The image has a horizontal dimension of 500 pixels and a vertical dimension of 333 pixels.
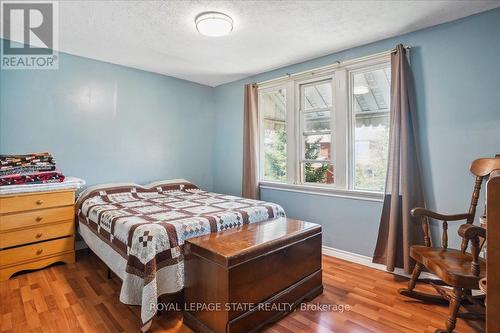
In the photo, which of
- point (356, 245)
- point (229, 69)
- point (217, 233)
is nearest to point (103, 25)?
point (229, 69)

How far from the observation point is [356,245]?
2.94 m

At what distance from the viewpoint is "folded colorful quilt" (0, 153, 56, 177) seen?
8.45 feet

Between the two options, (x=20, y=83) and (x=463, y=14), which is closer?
(x=463, y=14)

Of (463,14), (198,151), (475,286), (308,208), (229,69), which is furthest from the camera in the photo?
(198,151)

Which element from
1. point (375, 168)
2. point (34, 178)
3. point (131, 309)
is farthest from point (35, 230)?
point (375, 168)

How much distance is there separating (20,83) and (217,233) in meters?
2.76

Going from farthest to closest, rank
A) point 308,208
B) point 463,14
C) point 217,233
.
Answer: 1. point 308,208
2. point 463,14
3. point 217,233

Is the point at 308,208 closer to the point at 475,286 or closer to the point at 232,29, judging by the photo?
the point at 475,286

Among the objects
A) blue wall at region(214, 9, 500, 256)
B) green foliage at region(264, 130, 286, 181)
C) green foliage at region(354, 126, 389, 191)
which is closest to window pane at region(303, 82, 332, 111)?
blue wall at region(214, 9, 500, 256)

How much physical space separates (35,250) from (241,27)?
2.97m

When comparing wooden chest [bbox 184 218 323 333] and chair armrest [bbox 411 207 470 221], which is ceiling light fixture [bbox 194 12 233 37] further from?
chair armrest [bbox 411 207 470 221]

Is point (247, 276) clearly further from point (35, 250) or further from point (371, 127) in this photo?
point (35, 250)

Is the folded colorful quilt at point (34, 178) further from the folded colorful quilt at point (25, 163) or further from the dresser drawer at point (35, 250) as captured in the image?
the dresser drawer at point (35, 250)

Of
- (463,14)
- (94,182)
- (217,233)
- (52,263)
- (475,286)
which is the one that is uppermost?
(463,14)
